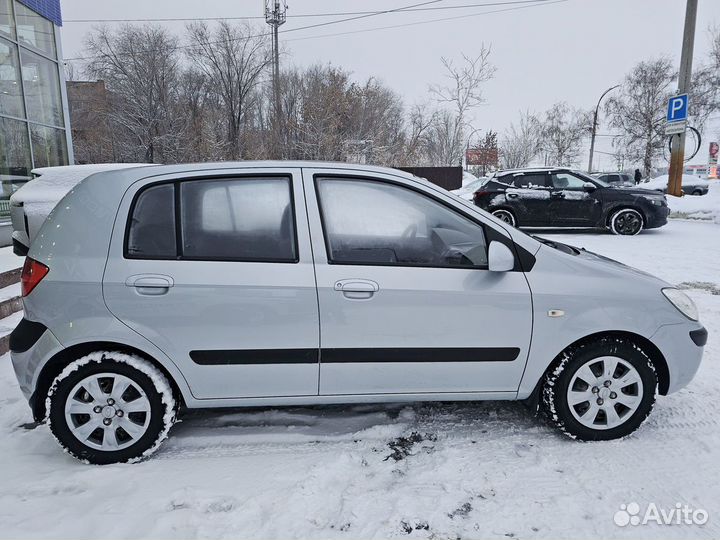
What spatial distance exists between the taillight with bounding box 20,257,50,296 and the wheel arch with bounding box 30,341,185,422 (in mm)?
407

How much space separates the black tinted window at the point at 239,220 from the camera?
2.59 meters

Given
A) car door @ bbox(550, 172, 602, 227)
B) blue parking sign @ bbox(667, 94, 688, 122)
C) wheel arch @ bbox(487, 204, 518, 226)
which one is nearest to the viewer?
car door @ bbox(550, 172, 602, 227)

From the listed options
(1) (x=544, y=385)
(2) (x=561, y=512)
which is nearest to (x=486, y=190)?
(1) (x=544, y=385)

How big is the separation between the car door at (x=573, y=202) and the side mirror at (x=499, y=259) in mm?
9144

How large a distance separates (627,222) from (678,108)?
5.96 m

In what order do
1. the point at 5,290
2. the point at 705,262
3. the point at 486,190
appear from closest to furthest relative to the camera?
1. the point at 5,290
2. the point at 705,262
3. the point at 486,190

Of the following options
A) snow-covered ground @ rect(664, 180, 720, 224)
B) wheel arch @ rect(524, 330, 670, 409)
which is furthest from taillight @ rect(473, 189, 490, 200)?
wheel arch @ rect(524, 330, 670, 409)

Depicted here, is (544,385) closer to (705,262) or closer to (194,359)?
(194,359)

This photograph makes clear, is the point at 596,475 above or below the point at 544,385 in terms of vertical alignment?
below

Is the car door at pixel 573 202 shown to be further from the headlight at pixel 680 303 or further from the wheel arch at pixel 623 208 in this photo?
the headlight at pixel 680 303

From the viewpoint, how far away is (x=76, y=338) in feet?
8.13

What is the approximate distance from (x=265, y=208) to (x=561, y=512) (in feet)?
7.34

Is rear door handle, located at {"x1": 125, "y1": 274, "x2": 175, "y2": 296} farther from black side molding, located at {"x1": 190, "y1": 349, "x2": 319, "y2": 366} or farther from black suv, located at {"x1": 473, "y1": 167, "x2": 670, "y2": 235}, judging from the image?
black suv, located at {"x1": 473, "y1": 167, "x2": 670, "y2": 235}

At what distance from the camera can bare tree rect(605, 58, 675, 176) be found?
41656 mm
